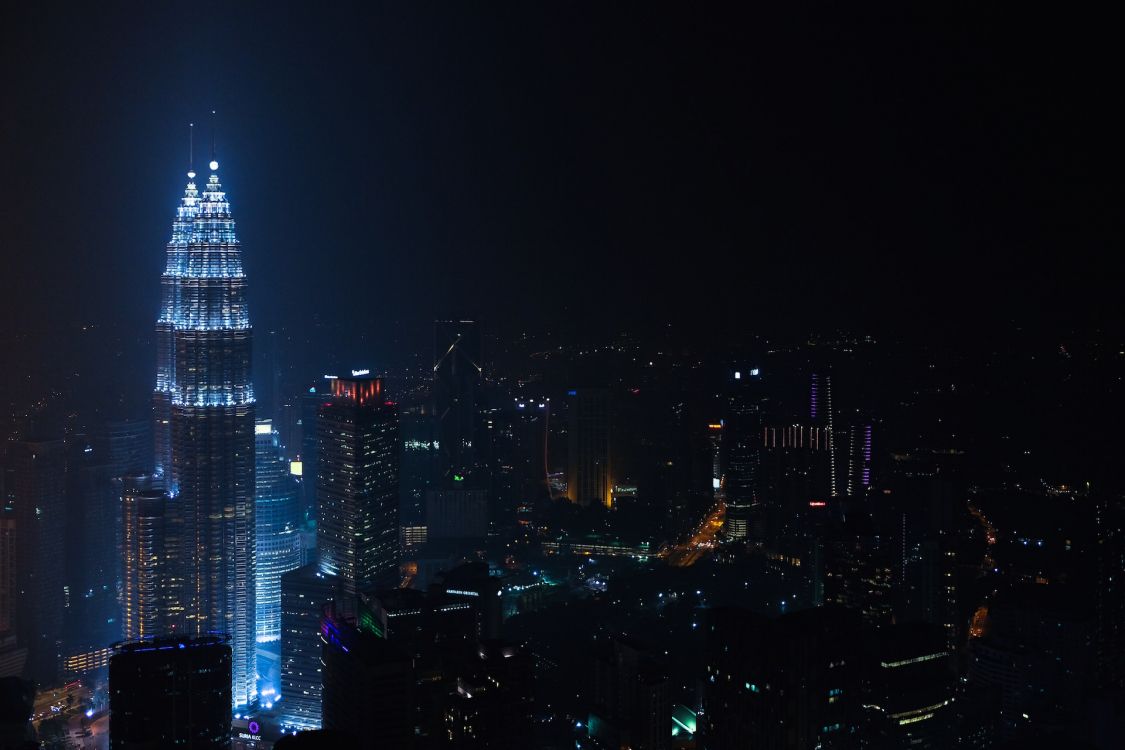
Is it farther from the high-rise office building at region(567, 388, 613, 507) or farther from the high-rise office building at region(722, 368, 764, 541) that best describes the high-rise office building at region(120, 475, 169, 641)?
the high-rise office building at region(722, 368, 764, 541)

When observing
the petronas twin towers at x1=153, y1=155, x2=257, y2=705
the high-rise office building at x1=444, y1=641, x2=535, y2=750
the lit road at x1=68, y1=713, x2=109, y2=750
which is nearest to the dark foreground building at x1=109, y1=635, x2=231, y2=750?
the lit road at x1=68, y1=713, x2=109, y2=750

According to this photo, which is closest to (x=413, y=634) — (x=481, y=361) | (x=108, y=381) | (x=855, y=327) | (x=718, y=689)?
(x=718, y=689)

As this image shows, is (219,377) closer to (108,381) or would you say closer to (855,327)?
(108,381)

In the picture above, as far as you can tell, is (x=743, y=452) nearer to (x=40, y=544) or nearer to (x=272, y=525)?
(x=272, y=525)

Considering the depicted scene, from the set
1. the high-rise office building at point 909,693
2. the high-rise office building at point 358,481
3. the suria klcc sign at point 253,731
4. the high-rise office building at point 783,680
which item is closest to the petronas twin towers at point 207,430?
the suria klcc sign at point 253,731

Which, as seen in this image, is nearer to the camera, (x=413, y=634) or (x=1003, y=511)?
(x=413, y=634)

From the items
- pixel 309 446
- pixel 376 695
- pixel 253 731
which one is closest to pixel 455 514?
pixel 309 446
